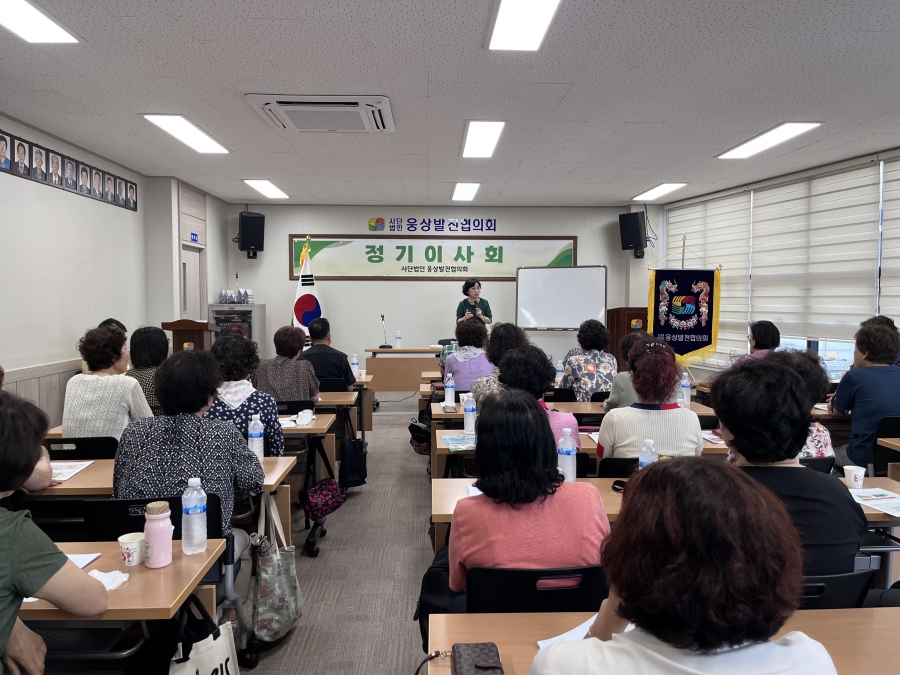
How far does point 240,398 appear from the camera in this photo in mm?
3082

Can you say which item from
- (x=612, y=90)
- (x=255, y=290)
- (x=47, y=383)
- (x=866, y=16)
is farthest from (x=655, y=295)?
(x=47, y=383)

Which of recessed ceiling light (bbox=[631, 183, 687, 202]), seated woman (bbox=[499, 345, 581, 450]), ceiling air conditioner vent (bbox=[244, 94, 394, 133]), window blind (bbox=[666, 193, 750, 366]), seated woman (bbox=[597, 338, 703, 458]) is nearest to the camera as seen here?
seated woman (bbox=[597, 338, 703, 458])

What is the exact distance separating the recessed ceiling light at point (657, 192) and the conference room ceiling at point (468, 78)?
1.20m

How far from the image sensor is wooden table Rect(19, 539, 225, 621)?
144 centimetres

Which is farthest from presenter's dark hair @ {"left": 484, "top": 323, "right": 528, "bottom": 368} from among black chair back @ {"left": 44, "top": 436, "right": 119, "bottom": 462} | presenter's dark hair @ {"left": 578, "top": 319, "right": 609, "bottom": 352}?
black chair back @ {"left": 44, "top": 436, "right": 119, "bottom": 462}

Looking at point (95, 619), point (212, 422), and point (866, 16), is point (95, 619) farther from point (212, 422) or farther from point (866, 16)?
point (866, 16)

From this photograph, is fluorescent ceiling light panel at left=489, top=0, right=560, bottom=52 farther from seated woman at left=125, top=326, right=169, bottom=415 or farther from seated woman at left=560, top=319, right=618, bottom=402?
seated woman at left=125, top=326, right=169, bottom=415

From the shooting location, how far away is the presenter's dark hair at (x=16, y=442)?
4.53ft

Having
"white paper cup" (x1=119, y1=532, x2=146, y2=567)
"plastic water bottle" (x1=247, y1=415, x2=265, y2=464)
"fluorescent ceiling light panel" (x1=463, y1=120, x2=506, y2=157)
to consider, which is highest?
"fluorescent ceiling light panel" (x1=463, y1=120, x2=506, y2=157)

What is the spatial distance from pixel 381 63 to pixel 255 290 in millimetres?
6274

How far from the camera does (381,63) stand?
3.59 m

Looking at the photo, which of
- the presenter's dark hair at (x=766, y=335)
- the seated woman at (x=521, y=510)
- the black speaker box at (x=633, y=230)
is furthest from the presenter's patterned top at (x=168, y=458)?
the black speaker box at (x=633, y=230)

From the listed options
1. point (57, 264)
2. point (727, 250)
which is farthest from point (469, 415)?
point (727, 250)

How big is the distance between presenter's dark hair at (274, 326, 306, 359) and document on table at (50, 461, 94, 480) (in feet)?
5.68
